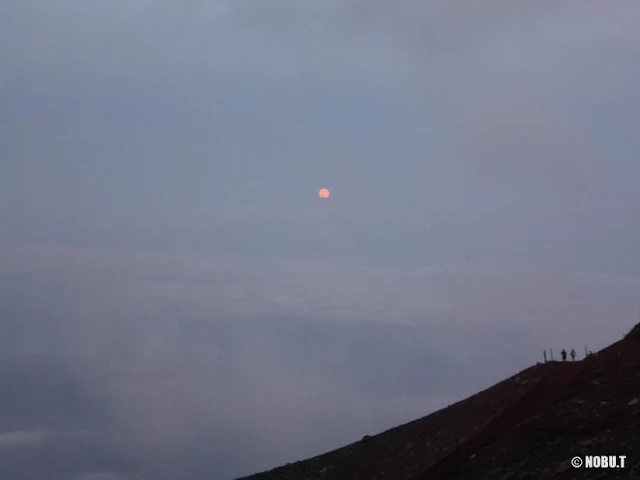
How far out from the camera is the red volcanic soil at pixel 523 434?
2908 centimetres

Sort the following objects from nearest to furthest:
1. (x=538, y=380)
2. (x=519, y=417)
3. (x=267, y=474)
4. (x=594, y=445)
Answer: (x=594, y=445)
(x=519, y=417)
(x=538, y=380)
(x=267, y=474)

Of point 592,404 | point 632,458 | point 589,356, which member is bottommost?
point 632,458

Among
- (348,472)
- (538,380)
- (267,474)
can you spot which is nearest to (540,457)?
(538,380)

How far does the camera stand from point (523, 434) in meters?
33.5

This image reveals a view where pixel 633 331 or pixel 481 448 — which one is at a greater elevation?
pixel 633 331

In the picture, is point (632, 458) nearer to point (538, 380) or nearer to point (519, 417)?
point (519, 417)

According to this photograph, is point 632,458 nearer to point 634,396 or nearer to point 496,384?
point 634,396

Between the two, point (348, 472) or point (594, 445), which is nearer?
point (594, 445)

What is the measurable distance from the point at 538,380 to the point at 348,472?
1018 cm

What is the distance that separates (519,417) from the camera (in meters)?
36.3

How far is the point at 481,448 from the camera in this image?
3434 cm

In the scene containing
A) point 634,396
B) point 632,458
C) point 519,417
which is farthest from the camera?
point 519,417

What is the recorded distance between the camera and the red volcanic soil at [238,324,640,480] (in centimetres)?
2908

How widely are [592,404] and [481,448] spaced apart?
15.2ft
